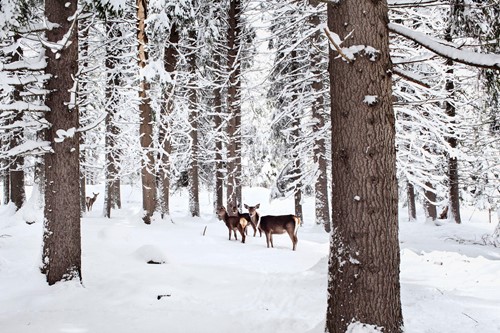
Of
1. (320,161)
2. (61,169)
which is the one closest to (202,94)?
(320,161)

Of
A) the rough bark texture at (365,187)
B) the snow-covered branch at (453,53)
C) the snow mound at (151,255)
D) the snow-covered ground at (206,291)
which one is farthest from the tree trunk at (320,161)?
the rough bark texture at (365,187)

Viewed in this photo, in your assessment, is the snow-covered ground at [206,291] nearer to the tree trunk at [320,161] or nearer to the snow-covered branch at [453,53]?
the snow-covered branch at [453,53]

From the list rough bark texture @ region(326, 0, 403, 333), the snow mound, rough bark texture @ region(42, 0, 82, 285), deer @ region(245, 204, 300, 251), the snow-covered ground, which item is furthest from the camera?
deer @ region(245, 204, 300, 251)

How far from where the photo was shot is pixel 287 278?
7531 millimetres

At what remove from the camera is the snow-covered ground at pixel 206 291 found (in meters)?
4.87

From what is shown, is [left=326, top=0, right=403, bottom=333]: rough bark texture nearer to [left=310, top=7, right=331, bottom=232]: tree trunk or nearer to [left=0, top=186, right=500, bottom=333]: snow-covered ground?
[left=0, top=186, right=500, bottom=333]: snow-covered ground

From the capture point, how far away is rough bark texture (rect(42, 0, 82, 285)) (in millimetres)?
6492

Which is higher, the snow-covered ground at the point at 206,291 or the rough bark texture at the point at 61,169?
the rough bark texture at the point at 61,169

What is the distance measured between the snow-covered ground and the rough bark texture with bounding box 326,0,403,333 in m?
0.87

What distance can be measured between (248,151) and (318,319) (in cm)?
2550

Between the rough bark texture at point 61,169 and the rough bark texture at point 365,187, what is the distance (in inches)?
193

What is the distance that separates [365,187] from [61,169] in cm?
536

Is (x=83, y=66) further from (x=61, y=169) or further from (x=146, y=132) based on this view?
(x=146, y=132)

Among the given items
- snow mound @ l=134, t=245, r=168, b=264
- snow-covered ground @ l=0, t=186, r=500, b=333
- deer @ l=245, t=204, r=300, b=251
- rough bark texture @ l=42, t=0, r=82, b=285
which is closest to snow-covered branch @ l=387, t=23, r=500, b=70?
snow-covered ground @ l=0, t=186, r=500, b=333
